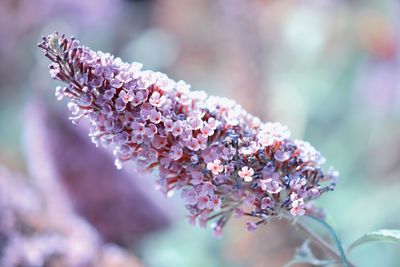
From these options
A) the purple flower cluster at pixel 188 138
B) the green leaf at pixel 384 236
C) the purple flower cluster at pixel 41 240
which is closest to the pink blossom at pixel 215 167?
the purple flower cluster at pixel 188 138

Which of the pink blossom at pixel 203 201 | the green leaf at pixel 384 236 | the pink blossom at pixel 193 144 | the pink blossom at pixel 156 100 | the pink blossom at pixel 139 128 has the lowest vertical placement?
the pink blossom at pixel 203 201

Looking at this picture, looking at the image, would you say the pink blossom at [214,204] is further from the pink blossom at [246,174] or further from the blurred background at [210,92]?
the blurred background at [210,92]

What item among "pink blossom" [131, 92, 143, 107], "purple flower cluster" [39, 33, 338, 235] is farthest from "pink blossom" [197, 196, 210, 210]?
"pink blossom" [131, 92, 143, 107]

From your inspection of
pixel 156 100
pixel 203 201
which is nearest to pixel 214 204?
pixel 203 201

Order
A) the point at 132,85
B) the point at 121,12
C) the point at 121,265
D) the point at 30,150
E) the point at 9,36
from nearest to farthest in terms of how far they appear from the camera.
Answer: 1. the point at 132,85
2. the point at 121,265
3. the point at 30,150
4. the point at 9,36
5. the point at 121,12

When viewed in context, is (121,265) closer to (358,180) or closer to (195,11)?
(358,180)

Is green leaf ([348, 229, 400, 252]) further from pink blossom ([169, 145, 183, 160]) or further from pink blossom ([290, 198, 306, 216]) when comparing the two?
pink blossom ([169, 145, 183, 160])

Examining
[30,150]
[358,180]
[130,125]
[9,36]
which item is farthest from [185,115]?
[9,36]
